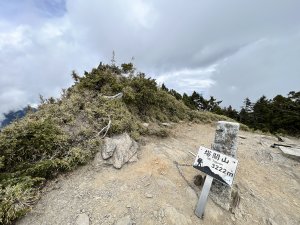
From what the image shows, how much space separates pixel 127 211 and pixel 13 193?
7.00 ft

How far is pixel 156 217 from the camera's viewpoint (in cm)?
427


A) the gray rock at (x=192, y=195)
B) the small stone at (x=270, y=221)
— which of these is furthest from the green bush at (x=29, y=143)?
the small stone at (x=270, y=221)

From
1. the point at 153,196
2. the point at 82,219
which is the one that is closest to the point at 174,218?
the point at 153,196

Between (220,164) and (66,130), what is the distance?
434 centimetres

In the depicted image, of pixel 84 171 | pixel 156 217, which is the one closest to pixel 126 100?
pixel 84 171

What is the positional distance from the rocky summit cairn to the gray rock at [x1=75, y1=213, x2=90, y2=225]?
276 centimetres

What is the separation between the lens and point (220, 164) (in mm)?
4766

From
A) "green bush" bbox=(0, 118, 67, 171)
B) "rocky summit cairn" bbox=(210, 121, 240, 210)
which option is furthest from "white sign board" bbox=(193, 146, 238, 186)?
"green bush" bbox=(0, 118, 67, 171)

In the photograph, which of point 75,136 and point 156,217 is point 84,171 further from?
point 156,217

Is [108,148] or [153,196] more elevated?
[108,148]

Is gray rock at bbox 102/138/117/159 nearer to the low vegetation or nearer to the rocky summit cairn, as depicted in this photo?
the low vegetation

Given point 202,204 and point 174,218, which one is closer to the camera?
point 174,218

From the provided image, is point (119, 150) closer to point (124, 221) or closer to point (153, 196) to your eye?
point (153, 196)

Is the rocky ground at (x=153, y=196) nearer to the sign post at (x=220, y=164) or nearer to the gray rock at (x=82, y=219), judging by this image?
the gray rock at (x=82, y=219)
